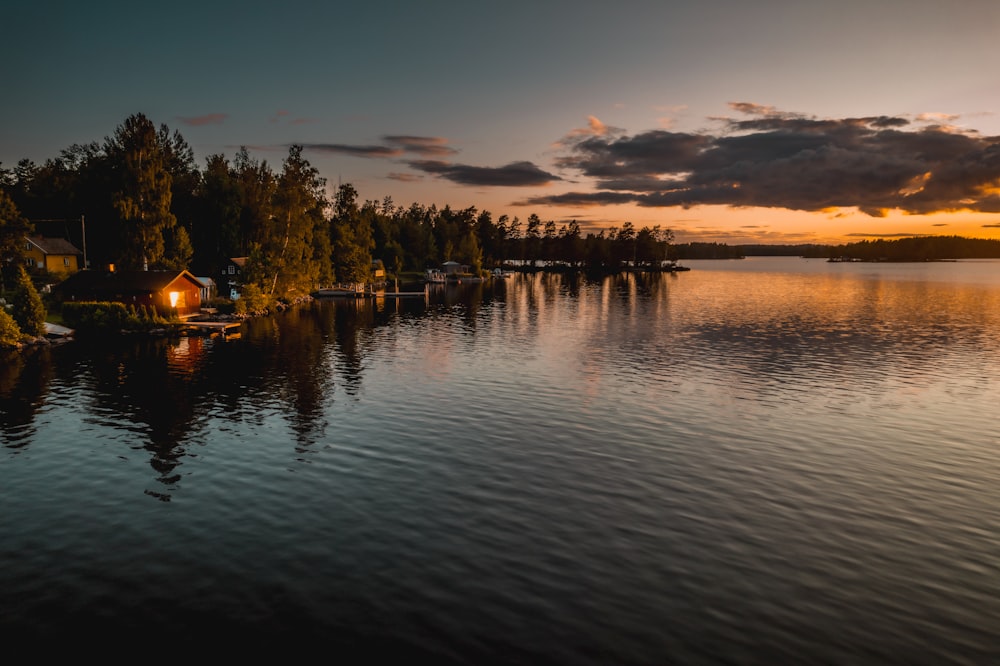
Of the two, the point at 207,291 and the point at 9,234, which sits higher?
the point at 9,234

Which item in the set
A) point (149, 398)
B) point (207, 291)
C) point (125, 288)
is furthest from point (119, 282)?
point (149, 398)

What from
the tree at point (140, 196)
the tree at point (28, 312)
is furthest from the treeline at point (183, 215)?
the tree at point (28, 312)

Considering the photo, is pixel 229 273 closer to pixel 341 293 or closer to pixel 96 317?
pixel 341 293

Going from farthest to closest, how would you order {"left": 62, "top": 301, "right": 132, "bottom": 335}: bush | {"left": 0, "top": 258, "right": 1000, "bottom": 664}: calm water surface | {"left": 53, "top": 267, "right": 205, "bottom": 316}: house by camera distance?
1. {"left": 53, "top": 267, "right": 205, "bottom": 316}: house
2. {"left": 62, "top": 301, "right": 132, "bottom": 335}: bush
3. {"left": 0, "top": 258, "right": 1000, "bottom": 664}: calm water surface

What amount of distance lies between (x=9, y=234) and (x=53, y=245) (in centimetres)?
4065

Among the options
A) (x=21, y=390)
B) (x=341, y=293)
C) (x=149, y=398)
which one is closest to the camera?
(x=149, y=398)

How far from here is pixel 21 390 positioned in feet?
151

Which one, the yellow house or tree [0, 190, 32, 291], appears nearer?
tree [0, 190, 32, 291]

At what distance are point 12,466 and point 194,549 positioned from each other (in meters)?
15.7

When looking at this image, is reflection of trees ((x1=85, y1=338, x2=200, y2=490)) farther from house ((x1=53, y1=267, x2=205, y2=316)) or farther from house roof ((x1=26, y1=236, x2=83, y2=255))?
house roof ((x1=26, y1=236, x2=83, y2=255))

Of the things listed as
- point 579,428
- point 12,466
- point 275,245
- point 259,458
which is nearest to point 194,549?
point 259,458

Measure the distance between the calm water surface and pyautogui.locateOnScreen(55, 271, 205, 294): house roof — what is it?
1091 inches

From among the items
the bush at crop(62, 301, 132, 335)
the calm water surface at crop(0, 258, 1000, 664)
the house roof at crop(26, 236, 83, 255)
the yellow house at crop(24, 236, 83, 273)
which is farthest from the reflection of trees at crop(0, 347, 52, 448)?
the house roof at crop(26, 236, 83, 255)

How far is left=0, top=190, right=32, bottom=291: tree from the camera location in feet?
290
